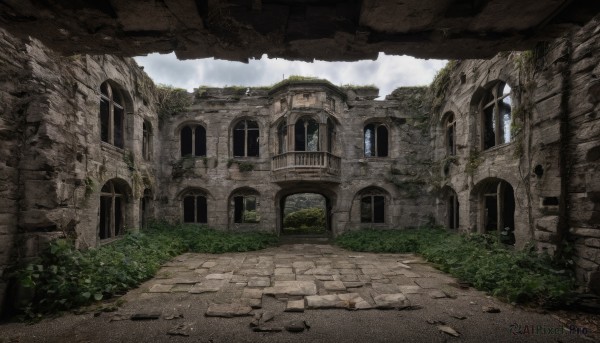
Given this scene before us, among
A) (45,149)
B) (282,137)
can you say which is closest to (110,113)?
(45,149)

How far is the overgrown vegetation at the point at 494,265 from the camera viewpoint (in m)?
4.78

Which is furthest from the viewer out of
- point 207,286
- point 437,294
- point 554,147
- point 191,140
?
point 191,140

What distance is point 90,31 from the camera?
92.2 inches

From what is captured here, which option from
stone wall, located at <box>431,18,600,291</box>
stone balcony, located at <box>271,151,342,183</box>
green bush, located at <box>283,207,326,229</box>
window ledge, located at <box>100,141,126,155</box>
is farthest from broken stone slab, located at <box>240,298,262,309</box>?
green bush, located at <box>283,207,326,229</box>

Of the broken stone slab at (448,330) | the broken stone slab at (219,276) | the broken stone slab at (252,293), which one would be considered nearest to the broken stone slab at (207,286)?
the broken stone slab at (219,276)

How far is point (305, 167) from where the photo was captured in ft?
37.5

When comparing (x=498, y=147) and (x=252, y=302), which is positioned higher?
(x=498, y=147)

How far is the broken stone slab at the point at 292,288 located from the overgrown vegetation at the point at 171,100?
9936 millimetres

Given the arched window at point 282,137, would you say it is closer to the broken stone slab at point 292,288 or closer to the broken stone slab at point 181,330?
the broken stone slab at point 292,288

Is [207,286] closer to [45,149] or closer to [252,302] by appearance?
[252,302]

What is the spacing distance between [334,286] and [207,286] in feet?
9.10

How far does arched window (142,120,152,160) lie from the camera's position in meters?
11.2

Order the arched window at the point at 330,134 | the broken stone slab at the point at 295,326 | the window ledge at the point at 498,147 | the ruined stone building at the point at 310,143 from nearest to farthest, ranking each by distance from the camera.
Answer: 1. the broken stone slab at the point at 295,326
2. the ruined stone building at the point at 310,143
3. the window ledge at the point at 498,147
4. the arched window at the point at 330,134

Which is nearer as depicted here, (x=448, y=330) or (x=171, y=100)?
(x=448, y=330)
